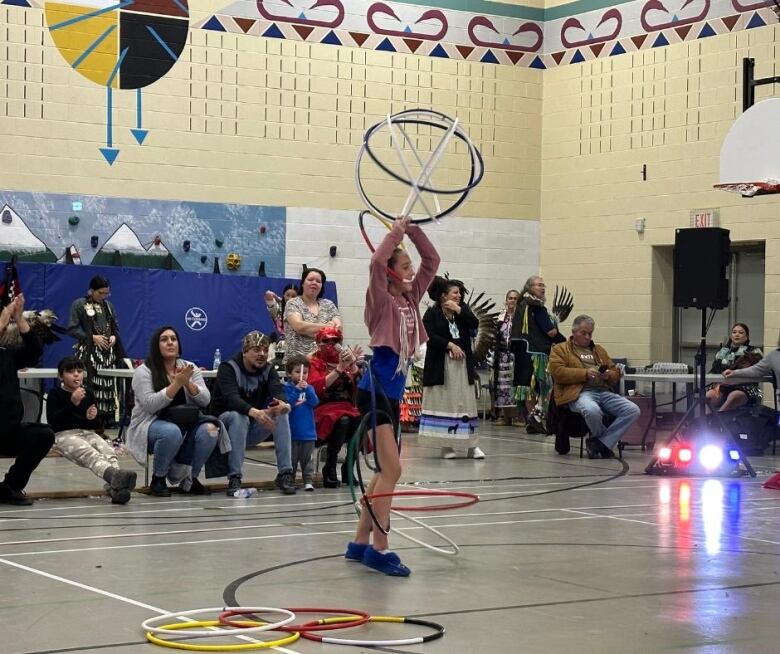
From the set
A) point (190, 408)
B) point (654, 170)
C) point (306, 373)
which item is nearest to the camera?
point (190, 408)

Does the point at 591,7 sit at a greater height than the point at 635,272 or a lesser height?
greater

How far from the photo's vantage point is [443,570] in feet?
21.0

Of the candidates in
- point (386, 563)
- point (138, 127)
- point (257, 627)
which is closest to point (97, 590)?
point (257, 627)

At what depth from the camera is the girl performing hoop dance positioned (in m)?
6.38

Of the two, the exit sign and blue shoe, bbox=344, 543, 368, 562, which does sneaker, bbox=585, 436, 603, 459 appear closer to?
the exit sign

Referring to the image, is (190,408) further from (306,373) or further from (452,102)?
(452,102)

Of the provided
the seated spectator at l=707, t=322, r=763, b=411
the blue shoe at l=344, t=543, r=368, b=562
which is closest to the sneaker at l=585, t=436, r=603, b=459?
the seated spectator at l=707, t=322, r=763, b=411

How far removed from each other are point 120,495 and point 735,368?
758 centimetres

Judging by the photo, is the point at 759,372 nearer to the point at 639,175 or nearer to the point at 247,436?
the point at 639,175

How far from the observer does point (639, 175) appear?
17.0 metres

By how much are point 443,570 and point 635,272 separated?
11.2 metres

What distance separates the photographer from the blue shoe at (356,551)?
6.55 meters

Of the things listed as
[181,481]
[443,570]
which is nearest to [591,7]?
[181,481]

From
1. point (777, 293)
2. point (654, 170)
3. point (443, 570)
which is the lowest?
point (443, 570)
